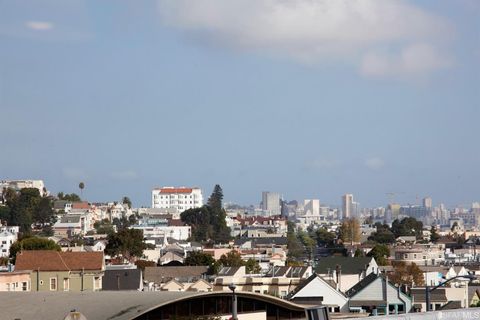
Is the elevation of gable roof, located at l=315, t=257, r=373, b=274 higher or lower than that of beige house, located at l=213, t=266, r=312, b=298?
higher

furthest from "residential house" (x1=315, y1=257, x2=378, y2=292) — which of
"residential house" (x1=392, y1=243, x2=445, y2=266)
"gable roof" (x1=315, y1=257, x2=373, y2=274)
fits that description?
"residential house" (x1=392, y1=243, x2=445, y2=266)

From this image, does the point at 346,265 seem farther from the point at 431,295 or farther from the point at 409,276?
the point at 431,295

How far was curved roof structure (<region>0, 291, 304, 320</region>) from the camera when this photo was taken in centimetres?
4731

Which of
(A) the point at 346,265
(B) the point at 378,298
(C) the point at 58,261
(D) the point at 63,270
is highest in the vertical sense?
(C) the point at 58,261

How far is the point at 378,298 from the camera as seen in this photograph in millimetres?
85625

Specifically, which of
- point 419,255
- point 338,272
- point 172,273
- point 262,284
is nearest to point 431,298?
point 262,284

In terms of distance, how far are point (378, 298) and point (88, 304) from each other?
40.2m

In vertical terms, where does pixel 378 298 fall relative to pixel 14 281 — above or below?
below

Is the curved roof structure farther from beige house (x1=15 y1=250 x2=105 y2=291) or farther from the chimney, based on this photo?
the chimney

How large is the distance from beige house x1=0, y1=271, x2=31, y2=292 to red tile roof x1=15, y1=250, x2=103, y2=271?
810 centimetres

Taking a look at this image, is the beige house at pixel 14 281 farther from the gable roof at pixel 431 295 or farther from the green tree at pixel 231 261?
the green tree at pixel 231 261

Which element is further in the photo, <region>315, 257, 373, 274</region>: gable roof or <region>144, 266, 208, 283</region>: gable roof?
<region>144, 266, 208, 283</region>: gable roof

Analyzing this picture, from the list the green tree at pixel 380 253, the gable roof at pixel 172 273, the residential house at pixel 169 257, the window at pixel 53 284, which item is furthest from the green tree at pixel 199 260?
the window at pixel 53 284

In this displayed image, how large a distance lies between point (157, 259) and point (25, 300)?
130 metres
